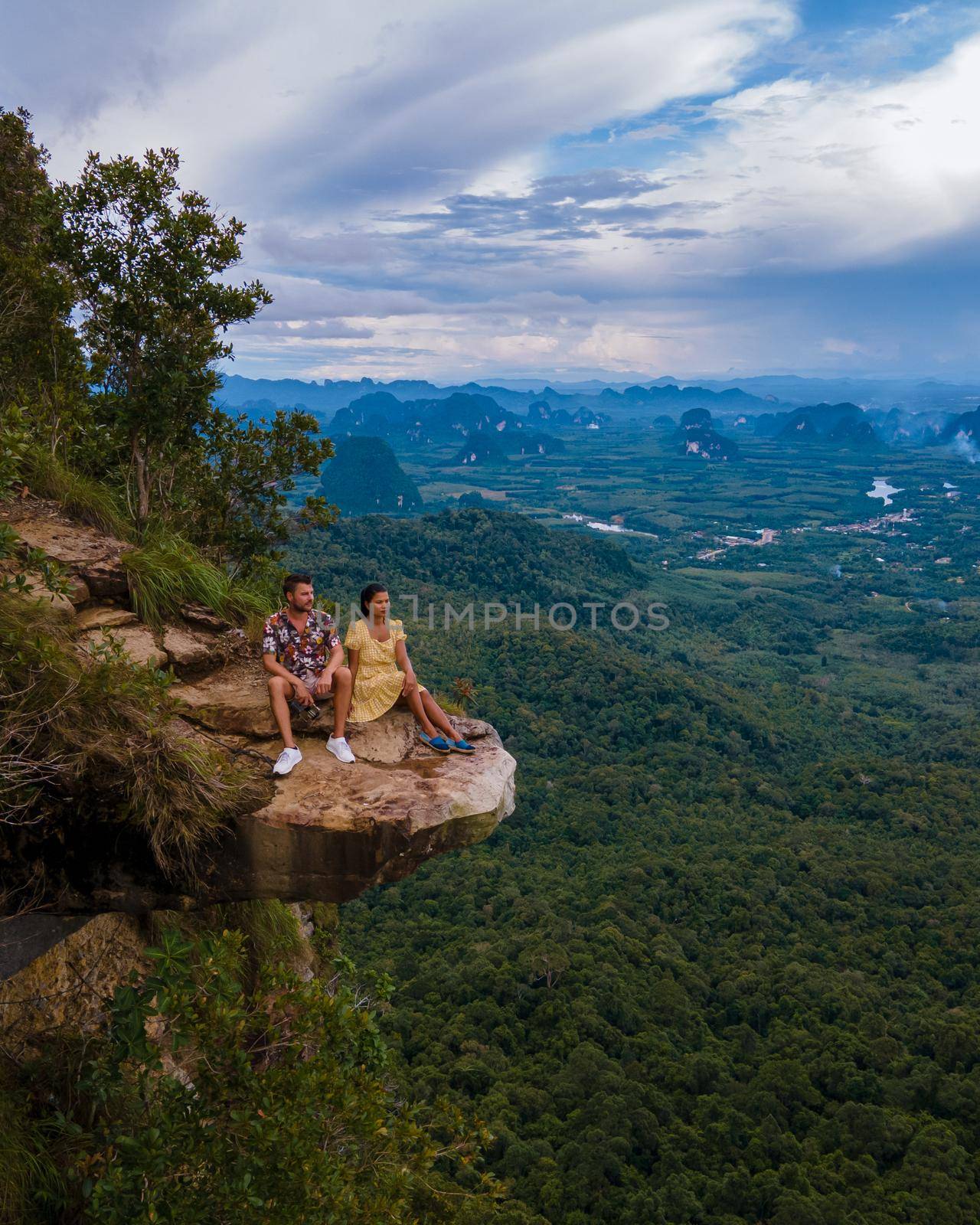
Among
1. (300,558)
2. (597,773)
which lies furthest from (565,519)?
(597,773)

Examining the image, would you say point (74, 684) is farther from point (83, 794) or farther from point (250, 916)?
point (250, 916)

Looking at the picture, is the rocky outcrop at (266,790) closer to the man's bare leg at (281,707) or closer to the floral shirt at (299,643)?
the man's bare leg at (281,707)

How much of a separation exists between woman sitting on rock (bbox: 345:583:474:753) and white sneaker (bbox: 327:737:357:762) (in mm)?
343

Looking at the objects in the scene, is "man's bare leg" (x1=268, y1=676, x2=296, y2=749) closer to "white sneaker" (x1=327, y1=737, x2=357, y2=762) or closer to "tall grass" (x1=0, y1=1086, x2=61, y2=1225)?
"white sneaker" (x1=327, y1=737, x2=357, y2=762)

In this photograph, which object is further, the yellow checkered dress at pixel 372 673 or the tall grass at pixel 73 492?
the tall grass at pixel 73 492

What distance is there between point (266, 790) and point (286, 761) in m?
0.23

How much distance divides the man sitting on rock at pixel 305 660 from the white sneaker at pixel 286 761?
5.3 inches

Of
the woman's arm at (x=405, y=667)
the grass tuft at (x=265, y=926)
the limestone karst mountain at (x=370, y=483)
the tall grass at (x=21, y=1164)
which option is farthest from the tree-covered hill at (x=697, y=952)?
the limestone karst mountain at (x=370, y=483)

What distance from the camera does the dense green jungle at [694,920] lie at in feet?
54.6

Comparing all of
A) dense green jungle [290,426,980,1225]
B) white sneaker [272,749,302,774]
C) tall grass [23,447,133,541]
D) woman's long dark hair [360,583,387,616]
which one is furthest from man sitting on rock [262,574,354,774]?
dense green jungle [290,426,980,1225]

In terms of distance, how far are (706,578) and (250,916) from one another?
3336 inches

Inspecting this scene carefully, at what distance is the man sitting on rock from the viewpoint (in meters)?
5.48

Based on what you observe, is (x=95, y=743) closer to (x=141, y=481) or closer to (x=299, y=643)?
(x=299, y=643)

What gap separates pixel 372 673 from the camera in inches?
231
